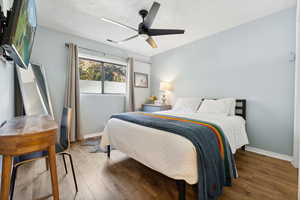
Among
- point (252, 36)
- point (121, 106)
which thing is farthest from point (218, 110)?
point (121, 106)

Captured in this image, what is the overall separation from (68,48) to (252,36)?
4.02 meters

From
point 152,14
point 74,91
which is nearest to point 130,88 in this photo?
point 74,91

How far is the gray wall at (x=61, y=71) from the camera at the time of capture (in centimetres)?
282

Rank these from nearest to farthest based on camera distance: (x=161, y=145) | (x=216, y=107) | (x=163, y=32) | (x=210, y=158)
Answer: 1. (x=210, y=158)
2. (x=161, y=145)
3. (x=163, y=32)
4. (x=216, y=107)

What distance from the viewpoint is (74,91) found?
307 cm

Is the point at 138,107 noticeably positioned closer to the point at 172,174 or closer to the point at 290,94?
the point at 172,174

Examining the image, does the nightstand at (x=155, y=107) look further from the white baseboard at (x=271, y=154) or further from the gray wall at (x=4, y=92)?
the gray wall at (x=4, y=92)

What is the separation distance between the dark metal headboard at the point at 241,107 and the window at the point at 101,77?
3.09 metres

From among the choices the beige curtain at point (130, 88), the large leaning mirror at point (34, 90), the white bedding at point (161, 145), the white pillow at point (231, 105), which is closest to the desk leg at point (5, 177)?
the white bedding at point (161, 145)

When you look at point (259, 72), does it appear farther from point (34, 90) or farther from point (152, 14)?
point (34, 90)

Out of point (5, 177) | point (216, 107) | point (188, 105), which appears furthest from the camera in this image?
point (188, 105)

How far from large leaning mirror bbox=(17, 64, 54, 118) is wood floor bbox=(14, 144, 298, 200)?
911 millimetres

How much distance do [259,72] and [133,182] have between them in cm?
294

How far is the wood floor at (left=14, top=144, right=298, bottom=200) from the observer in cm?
142
